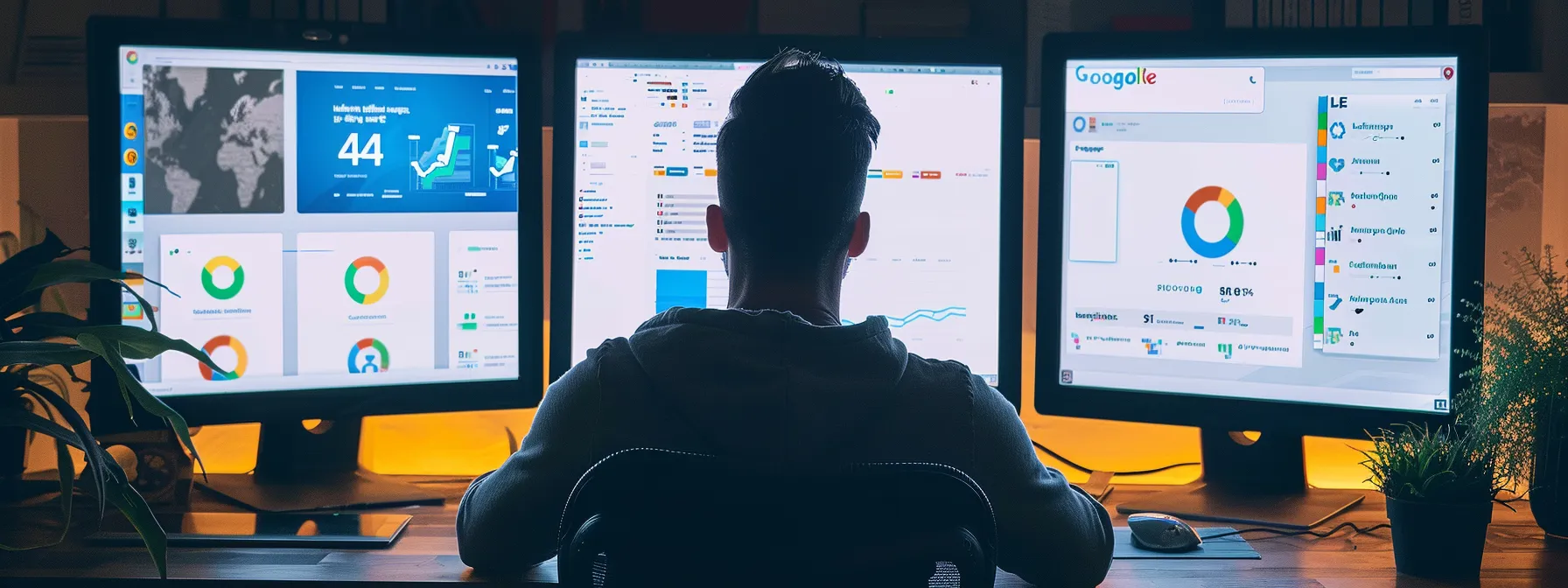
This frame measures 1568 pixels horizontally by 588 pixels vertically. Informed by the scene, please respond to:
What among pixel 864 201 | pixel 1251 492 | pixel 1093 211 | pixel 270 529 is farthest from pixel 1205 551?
A: pixel 270 529

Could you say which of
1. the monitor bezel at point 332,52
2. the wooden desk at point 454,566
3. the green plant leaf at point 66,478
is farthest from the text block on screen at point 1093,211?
the green plant leaf at point 66,478

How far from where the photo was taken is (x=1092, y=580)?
98 centimetres

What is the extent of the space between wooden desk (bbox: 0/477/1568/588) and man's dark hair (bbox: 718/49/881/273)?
345mm

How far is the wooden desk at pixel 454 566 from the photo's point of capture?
3.37 feet

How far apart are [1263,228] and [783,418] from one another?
2.45 ft

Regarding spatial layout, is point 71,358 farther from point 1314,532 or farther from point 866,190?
point 1314,532

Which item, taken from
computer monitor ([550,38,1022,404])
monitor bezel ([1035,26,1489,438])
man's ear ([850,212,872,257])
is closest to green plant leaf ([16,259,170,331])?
computer monitor ([550,38,1022,404])

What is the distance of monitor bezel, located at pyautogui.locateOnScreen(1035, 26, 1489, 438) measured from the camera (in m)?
1.25

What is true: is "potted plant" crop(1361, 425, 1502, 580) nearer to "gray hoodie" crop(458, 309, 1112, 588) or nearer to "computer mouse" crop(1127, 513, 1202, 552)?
"computer mouse" crop(1127, 513, 1202, 552)

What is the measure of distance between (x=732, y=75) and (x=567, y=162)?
0.23 metres

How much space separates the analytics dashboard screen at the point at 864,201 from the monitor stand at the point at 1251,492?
29 cm

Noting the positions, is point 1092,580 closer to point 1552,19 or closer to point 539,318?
point 539,318

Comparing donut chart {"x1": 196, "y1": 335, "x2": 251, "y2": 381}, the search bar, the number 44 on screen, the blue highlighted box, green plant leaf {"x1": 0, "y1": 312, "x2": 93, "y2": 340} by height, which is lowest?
donut chart {"x1": 196, "y1": 335, "x2": 251, "y2": 381}

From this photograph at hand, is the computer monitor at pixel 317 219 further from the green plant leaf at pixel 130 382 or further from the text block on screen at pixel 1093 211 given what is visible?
the text block on screen at pixel 1093 211
